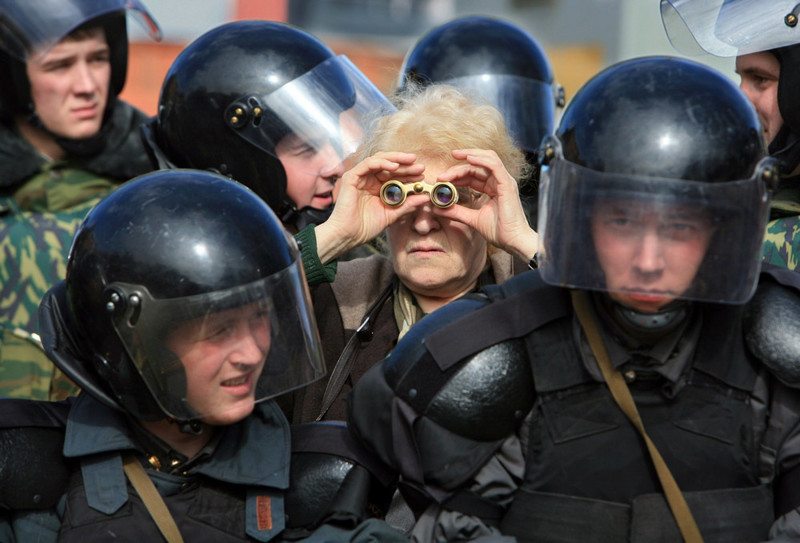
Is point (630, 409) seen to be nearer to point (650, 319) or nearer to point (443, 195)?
point (650, 319)

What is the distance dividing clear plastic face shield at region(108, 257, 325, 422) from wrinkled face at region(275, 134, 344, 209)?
1.19 m

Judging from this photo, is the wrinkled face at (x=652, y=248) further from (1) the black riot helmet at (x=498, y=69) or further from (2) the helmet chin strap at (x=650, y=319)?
(1) the black riot helmet at (x=498, y=69)

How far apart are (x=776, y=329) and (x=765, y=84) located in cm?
146

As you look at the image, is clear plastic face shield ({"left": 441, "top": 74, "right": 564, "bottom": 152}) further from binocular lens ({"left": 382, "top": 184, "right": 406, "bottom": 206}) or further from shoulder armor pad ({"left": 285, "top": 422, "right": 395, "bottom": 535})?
shoulder armor pad ({"left": 285, "top": 422, "right": 395, "bottom": 535})

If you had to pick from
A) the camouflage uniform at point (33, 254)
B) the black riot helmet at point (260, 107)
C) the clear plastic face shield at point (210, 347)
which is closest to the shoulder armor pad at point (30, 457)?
the clear plastic face shield at point (210, 347)

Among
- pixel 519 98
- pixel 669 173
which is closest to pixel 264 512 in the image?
pixel 669 173

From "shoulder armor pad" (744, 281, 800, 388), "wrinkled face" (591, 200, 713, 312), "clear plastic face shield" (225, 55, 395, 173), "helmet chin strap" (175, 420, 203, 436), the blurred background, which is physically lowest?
the blurred background

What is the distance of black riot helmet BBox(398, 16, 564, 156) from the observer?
14.5 feet

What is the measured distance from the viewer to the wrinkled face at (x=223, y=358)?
2578 mm

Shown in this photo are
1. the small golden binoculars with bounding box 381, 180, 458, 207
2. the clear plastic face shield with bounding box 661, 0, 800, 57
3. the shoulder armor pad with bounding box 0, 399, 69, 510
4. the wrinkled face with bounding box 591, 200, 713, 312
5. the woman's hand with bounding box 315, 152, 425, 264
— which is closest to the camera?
the wrinkled face with bounding box 591, 200, 713, 312

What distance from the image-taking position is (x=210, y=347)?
102 inches

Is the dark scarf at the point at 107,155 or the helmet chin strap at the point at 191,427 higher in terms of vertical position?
the helmet chin strap at the point at 191,427

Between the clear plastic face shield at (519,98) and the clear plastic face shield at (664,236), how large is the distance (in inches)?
80.1

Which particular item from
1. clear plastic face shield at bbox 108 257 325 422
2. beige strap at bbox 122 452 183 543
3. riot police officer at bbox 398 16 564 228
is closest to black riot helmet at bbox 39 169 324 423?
clear plastic face shield at bbox 108 257 325 422
